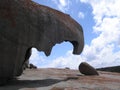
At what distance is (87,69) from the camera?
17750mm

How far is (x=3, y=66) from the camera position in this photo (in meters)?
12.9

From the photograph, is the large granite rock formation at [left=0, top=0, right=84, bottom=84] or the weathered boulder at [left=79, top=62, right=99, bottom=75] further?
the weathered boulder at [left=79, top=62, right=99, bottom=75]

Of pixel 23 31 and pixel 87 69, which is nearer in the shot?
pixel 23 31

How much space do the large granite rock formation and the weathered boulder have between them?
423 centimetres

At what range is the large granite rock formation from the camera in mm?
12859

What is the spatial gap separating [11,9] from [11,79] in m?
2.99

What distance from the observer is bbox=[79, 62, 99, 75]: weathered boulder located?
17597 millimetres

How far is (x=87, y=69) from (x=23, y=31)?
573 centimetres

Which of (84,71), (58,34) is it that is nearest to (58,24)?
(58,34)

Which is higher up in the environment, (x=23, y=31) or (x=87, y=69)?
(x=23, y=31)

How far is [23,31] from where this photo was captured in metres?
13.0

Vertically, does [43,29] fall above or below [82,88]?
above

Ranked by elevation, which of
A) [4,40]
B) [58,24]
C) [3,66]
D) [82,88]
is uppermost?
[58,24]

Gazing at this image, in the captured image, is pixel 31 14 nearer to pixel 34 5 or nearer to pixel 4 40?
pixel 34 5
